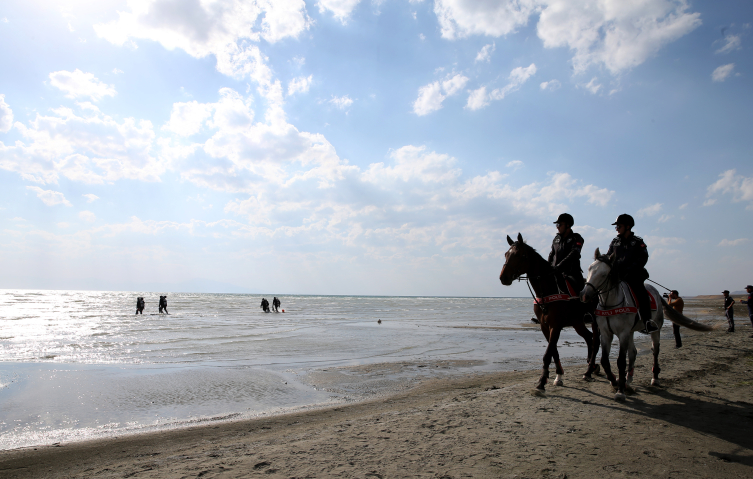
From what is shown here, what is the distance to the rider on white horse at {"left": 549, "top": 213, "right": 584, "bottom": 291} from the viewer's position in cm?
691

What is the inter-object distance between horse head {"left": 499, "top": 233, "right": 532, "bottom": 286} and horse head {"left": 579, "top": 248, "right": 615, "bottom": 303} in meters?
1.00

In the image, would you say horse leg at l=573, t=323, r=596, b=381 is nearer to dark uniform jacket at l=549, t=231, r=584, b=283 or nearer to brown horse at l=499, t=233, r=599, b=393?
brown horse at l=499, t=233, r=599, b=393

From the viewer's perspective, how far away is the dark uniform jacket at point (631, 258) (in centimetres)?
A: 646

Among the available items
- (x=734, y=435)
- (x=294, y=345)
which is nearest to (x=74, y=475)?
(x=734, y=435)

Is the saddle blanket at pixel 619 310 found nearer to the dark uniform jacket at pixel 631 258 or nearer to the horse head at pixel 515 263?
the dark uniform jacket at pixel 631 258

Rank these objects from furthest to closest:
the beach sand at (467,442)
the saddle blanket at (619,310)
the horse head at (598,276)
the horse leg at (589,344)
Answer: the horse leg at (589,344) < the saddle blanket at (619,310) < the horse head at (598,276) < the beach sand at (467,442)

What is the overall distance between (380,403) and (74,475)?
4.60 m

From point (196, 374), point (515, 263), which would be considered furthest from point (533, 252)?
point (196, 374)

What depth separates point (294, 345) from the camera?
16.6 metres

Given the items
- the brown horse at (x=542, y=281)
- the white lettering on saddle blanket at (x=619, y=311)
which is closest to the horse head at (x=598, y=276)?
the white lettering on saddle blanket at (x=619, y=311)

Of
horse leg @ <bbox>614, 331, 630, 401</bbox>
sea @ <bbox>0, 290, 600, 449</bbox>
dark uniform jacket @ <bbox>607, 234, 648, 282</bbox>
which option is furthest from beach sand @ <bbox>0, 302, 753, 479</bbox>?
dark uniform jacket @ <bbox>607, 234, 648, 282</bbox>

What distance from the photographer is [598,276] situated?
6.11 m

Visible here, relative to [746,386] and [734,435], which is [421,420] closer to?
[734,435]

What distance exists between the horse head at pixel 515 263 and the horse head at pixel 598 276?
1.00m
